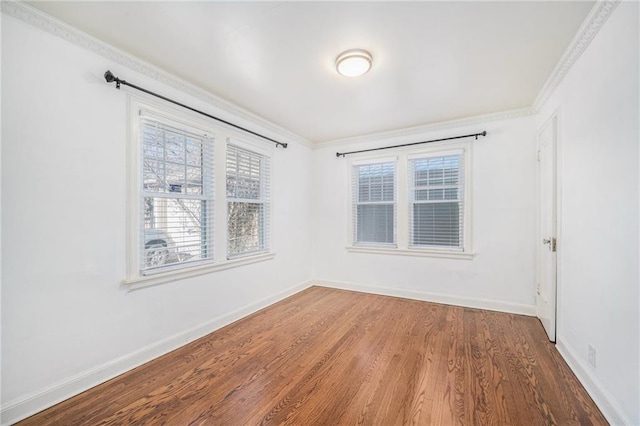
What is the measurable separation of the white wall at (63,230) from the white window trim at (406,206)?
2876 millimetres

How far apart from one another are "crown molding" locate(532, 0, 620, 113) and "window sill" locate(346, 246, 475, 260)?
2.07 m

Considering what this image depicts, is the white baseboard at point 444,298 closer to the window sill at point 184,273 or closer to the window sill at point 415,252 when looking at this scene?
the window sill at point 415,252

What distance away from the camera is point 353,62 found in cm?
222

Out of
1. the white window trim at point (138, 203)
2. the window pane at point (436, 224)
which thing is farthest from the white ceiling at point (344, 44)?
the window pane at point (436, 224)

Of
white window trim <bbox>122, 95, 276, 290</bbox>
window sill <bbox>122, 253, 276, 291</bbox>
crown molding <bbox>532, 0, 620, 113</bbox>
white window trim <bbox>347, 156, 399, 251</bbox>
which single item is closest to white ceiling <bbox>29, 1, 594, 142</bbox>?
crown molding <bbox>532, 0, 620, 113</bbox>

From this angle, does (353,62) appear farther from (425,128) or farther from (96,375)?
(96,375)

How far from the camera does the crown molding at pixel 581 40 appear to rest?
65.2 inches

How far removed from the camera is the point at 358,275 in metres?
4.45

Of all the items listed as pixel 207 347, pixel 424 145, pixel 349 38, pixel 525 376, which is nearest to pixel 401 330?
pixel 525 376

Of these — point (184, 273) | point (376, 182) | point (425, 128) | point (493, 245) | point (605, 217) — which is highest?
point (425, 128)

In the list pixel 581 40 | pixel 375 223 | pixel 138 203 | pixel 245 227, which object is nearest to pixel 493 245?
pixel 375 223

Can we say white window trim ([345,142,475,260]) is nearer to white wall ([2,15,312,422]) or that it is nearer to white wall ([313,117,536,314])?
white wall ([313,117,536,314])

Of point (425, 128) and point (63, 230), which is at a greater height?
point (425, 128)

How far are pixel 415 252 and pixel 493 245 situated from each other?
1.00m
